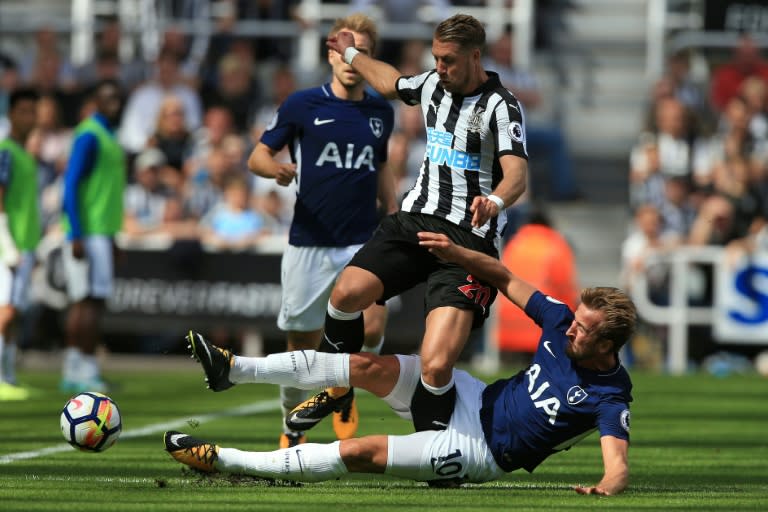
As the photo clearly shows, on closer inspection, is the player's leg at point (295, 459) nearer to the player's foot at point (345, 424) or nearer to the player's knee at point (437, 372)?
the player's knee at point (437, 372)

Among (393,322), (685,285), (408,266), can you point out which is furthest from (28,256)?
(685,285)

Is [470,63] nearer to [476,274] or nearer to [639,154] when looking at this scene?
[476,274]

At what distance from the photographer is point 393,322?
1630 centimetres

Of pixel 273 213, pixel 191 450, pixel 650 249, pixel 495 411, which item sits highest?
pixel 495 411

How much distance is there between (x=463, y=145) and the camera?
7324mm

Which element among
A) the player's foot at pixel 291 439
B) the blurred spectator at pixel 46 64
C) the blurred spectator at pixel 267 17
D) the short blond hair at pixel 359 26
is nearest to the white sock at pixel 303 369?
the player's foot at pixel 291 439

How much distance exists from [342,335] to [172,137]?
11.2 metres

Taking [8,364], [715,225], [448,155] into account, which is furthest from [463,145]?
[715,225]

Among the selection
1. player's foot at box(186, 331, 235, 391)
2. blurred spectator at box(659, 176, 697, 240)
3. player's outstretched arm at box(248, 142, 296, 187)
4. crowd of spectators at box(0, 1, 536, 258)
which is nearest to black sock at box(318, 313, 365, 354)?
player's outstretched arm at box(248, 142, 296, 187)

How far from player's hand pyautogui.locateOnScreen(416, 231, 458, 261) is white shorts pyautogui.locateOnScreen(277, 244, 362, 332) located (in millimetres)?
1613

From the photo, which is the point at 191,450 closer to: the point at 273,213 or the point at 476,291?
the point at 476,291

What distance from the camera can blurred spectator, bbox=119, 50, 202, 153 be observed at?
761 inches

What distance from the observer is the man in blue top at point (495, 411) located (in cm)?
654

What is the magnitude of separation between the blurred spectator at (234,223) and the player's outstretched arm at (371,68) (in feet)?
28.6
